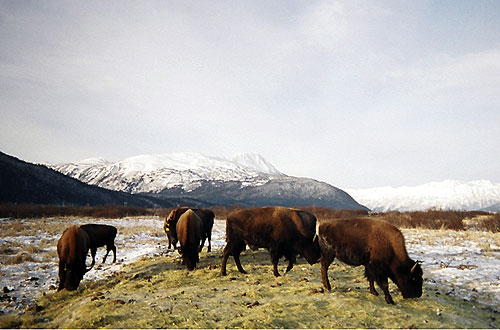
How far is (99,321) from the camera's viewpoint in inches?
263

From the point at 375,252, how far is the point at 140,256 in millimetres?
12078

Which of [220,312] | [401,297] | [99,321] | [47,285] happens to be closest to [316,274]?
[401,297]

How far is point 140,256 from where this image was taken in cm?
1552

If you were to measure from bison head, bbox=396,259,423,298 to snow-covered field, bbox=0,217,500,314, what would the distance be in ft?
5.79

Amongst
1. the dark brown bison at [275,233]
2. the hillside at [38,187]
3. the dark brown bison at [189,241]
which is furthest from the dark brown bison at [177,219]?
the hillside at [38,187]

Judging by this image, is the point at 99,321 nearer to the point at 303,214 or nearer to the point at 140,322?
the point at 140,322

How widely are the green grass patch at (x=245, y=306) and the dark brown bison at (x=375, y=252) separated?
1.55ft

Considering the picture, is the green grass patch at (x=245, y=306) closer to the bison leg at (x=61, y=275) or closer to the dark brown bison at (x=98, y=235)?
the bison leg at (x=61, y=275)

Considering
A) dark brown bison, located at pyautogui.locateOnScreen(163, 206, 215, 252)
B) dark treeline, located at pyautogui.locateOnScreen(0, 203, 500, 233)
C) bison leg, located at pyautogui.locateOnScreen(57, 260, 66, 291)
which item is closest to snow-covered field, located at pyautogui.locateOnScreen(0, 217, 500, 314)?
bison leg, located at pyautogui.locateOnScreen(57, 260, 66, 291)

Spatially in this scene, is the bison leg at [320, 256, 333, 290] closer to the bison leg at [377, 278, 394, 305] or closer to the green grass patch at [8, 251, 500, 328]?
the green grass patch at [8, 251, 500, 328]

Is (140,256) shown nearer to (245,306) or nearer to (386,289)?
(245,306)

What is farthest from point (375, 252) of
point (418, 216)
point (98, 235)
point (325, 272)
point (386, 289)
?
point (418, 216)

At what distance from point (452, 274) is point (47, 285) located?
15.1 meters

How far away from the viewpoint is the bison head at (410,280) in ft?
25.4
